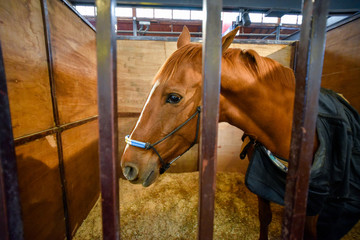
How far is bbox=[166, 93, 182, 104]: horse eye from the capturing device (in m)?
0.89

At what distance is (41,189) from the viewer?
0.95 meters

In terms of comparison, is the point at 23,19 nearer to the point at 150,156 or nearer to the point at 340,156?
the point at 150,156

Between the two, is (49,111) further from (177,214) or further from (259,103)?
(177,214)

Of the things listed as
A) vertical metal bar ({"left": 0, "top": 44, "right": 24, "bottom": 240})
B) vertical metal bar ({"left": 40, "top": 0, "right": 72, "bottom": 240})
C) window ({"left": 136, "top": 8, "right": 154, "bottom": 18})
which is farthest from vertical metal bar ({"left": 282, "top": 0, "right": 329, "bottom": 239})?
window ({"left": 136, "top": 8, "right": 154, "bottom": 18})

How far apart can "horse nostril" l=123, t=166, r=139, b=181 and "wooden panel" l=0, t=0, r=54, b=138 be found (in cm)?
60

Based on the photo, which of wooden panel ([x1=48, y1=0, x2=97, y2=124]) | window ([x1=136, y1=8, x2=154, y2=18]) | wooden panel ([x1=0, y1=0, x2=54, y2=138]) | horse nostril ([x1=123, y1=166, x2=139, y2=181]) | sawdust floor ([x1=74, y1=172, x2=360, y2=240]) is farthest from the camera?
window ([x1=136, y1=8, x2=154, y2=18])

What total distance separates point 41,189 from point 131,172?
629 millimetres

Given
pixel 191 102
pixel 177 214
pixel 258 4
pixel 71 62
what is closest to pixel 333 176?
pixel 191 102

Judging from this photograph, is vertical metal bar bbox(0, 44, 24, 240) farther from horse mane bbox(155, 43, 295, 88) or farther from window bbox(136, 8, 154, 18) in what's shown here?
window bbox(136, 8, 154, 18)

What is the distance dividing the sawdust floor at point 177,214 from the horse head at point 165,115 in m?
0.90

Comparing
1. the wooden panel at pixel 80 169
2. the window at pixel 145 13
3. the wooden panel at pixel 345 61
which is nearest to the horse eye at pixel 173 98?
the wooden panel at pixel 80 169

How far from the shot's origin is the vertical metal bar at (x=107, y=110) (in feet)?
1.33

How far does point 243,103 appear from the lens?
37.3 inches

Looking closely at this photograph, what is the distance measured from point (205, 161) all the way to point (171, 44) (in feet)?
6.57
